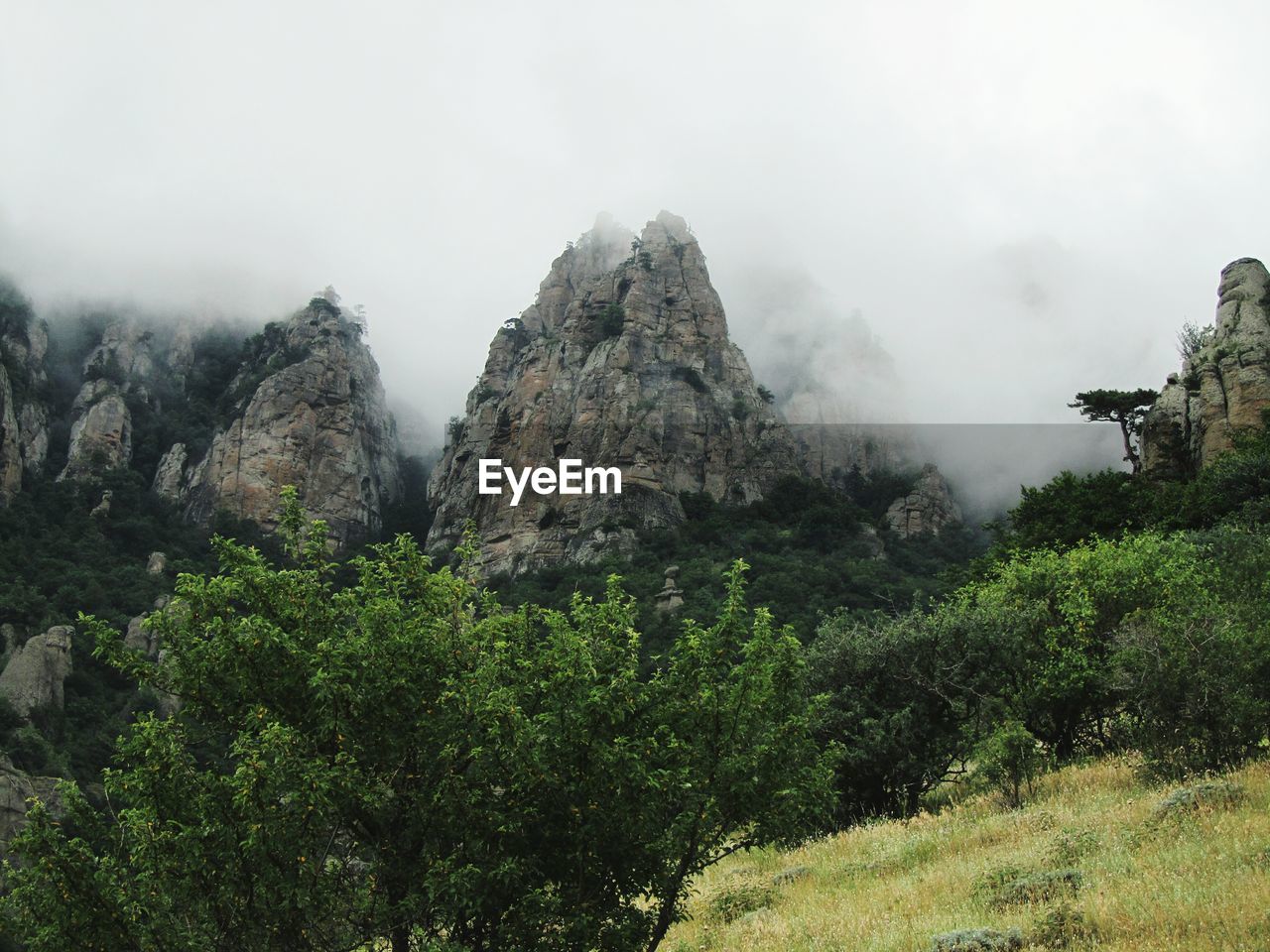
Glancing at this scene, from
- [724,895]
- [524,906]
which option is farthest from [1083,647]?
[524,906]

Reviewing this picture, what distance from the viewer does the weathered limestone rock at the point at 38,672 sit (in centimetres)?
6662

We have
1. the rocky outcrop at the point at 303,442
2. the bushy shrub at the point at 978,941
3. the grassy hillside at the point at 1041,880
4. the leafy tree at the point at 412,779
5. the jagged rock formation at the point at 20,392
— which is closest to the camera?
the leafy tree at the point at 412,779

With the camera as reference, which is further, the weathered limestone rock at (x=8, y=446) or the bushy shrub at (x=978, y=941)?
the weathered limestone rock at (x=8, y=446)

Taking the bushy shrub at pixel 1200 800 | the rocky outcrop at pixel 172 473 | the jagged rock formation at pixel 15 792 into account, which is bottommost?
the jagged rock formation at pixel 15 792

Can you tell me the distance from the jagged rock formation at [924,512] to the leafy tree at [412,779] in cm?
11702

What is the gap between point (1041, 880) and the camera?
1157 cm

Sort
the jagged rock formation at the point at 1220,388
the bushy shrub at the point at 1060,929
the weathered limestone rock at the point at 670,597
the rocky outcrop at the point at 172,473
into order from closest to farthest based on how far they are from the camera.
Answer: the bushy shrub at the point at 1060,929 < the jagged rock formation at the point at 1220,388 < the weathered limestone rock at the point at 670,597 < the rocky outcrop at the point at 172,473

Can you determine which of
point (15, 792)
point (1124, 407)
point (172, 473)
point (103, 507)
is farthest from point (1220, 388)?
point (172, 473)

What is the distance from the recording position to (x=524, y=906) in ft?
28.3

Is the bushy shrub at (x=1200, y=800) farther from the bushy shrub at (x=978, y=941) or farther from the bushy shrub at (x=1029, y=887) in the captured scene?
the bushy shrub at (x=978, y=941)

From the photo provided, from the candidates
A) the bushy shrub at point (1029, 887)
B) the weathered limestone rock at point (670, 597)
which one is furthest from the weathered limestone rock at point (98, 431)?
the bushy shrub at point (1029, 887)

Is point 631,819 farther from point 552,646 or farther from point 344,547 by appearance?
point 344,547

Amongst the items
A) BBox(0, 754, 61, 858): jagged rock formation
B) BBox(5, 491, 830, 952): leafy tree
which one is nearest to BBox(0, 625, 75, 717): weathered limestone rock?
BBox(0, 754, 61, 858): jagged rock formation

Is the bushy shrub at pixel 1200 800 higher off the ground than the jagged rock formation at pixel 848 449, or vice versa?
the jagged rock formation at pixel 848 449
